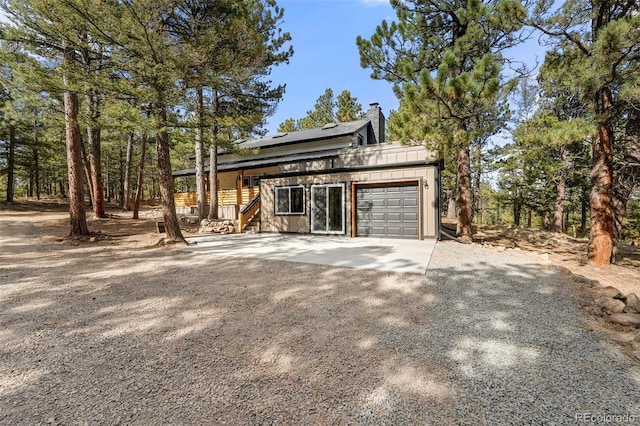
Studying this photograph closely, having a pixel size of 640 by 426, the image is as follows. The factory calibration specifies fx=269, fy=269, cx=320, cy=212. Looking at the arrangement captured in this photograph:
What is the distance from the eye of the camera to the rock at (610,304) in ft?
10.7

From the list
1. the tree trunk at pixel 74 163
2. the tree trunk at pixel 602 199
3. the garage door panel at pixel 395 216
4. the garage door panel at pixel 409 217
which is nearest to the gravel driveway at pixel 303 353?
the tree trunk at pixel 602 199

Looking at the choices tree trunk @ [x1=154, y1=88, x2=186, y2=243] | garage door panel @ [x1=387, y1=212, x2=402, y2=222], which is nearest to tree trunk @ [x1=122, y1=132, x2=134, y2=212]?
tree trunk @ [x1=154, y1=88, x2=186, y2=243]

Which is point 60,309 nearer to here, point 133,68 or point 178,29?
point 133,68

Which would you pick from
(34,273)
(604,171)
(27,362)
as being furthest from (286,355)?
(604,171)

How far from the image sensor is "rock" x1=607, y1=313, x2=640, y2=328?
9.62 feet

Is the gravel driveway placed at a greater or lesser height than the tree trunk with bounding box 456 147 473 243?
lesser

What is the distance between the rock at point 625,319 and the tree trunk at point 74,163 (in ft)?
38.3

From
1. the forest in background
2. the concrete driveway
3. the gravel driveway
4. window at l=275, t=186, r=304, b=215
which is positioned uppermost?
the forest in background

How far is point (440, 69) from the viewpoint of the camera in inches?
218

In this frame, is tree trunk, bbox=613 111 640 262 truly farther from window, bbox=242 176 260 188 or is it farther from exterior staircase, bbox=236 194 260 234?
window, bbox=242 176 260 188

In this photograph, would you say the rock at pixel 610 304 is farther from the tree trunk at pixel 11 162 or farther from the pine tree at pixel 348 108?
the tree trunk at pixel 11 162

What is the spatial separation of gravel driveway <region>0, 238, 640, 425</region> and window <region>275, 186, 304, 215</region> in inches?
246

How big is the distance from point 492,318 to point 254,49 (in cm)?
868

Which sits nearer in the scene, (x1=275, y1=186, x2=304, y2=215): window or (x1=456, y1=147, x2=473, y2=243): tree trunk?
(x1=456, y1=147, x2=473, y2=243): tree trunk
